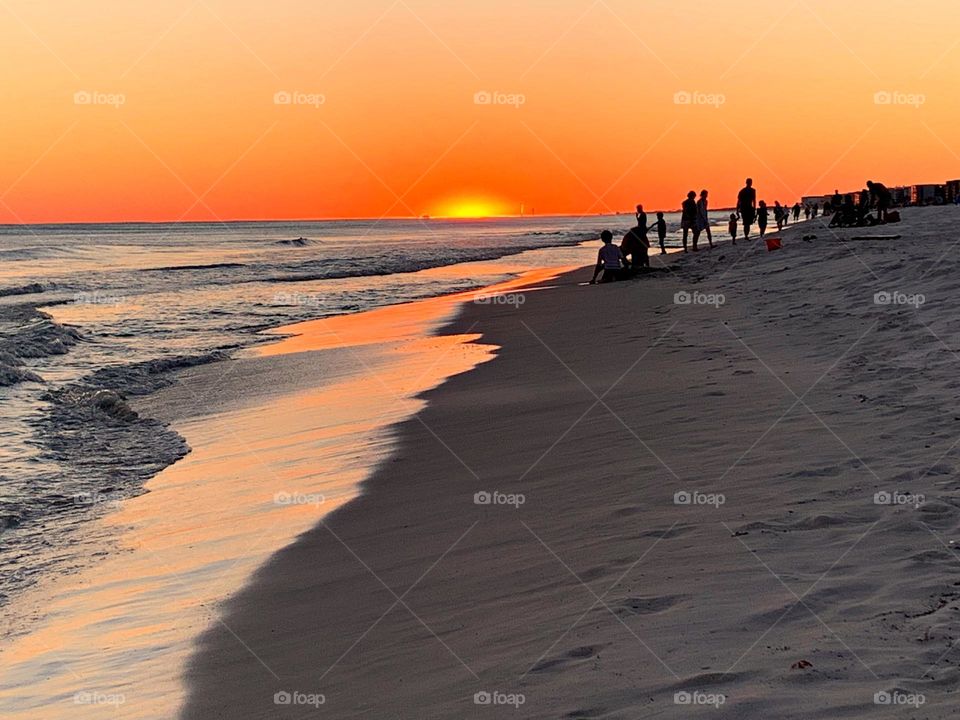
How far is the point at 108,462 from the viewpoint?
1063cm

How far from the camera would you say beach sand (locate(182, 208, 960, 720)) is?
4.07 m

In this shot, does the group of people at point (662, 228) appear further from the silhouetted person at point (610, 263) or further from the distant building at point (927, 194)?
the distant building at point (927, 194)

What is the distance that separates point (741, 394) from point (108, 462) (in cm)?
672

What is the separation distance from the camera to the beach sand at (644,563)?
4.07 meters

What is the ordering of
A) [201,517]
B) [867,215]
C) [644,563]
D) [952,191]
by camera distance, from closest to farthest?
[644,563]
[201,517]
[867,215]
[952,191]

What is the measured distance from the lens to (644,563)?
17.8 ft

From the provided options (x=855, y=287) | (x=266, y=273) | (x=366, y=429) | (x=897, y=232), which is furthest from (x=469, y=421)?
(x=266, y=273)

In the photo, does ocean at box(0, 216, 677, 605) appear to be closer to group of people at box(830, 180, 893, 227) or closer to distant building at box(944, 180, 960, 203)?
group of people at box(830, 180, 893, 227)

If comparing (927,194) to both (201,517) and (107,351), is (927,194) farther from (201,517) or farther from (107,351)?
(201,517)

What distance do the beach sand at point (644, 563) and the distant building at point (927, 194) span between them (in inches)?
2333

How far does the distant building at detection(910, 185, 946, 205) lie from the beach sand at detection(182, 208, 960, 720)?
59.3 m

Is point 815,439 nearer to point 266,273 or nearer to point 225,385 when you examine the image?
point 225,385

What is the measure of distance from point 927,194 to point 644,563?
225 feet

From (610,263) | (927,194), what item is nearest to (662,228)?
(610,263)
